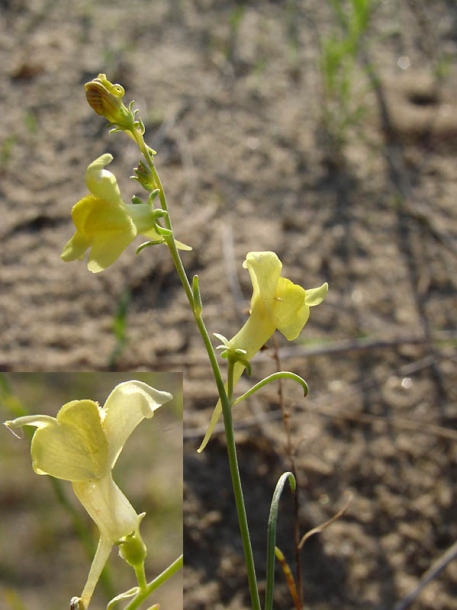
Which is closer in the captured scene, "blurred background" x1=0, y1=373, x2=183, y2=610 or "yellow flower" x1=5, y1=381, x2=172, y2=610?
"yellow flower" x1=5, y1=381, x2=172, y2=610

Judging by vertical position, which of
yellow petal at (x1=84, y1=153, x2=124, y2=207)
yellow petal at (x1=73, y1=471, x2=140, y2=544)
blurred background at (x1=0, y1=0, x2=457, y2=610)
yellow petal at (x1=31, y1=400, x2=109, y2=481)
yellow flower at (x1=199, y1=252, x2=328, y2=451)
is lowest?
blurred background at (x1=0, y1=0, x2=457, y2=610)

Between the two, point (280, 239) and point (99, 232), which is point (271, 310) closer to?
point (99, 232)

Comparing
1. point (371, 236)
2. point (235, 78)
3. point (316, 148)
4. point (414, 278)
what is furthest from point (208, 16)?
point (414, 278)

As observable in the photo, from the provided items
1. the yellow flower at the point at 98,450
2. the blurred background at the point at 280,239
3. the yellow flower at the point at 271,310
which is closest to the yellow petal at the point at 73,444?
the yellow flower at the point at 98,450

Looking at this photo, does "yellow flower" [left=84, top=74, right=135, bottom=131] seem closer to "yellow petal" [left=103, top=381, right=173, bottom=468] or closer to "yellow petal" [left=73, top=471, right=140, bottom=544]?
"yellow petal" [left=103, top=381, right=173, bottom=468]

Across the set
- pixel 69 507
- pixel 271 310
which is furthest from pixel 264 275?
pixel 69 507

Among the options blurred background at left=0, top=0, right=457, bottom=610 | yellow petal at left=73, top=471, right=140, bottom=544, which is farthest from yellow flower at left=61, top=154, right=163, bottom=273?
blurred background at left=0, top=0, right=457, bottom=610

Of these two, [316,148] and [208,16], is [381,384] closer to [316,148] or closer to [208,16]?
[316,148]
